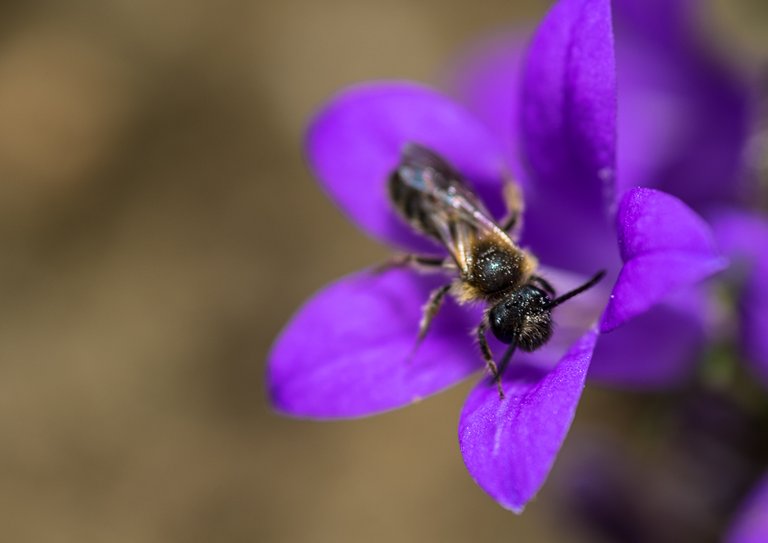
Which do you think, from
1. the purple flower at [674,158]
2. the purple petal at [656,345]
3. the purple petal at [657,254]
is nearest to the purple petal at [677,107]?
the purple flower at [674,158]

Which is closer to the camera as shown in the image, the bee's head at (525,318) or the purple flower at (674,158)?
the bee's head at (525,318)

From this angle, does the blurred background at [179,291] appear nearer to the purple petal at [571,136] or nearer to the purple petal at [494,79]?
the purple petal at [494,79]

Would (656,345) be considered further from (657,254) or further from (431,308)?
(657,254)

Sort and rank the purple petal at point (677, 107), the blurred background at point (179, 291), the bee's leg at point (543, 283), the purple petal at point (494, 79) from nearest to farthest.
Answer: the bee's leg at point (543, 283) < the purple petal at point (677, 107) < the purple petal at point (494, 79) < the blurred background at point (179, 291)

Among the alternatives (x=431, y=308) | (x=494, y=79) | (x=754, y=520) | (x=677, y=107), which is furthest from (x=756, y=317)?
(x=494, y=79)

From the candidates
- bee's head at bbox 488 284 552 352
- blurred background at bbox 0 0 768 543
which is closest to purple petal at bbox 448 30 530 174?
blurred background at bbox 0 0 768 543

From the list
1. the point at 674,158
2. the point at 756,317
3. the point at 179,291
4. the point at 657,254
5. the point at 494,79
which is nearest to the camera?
the point at 657,254
